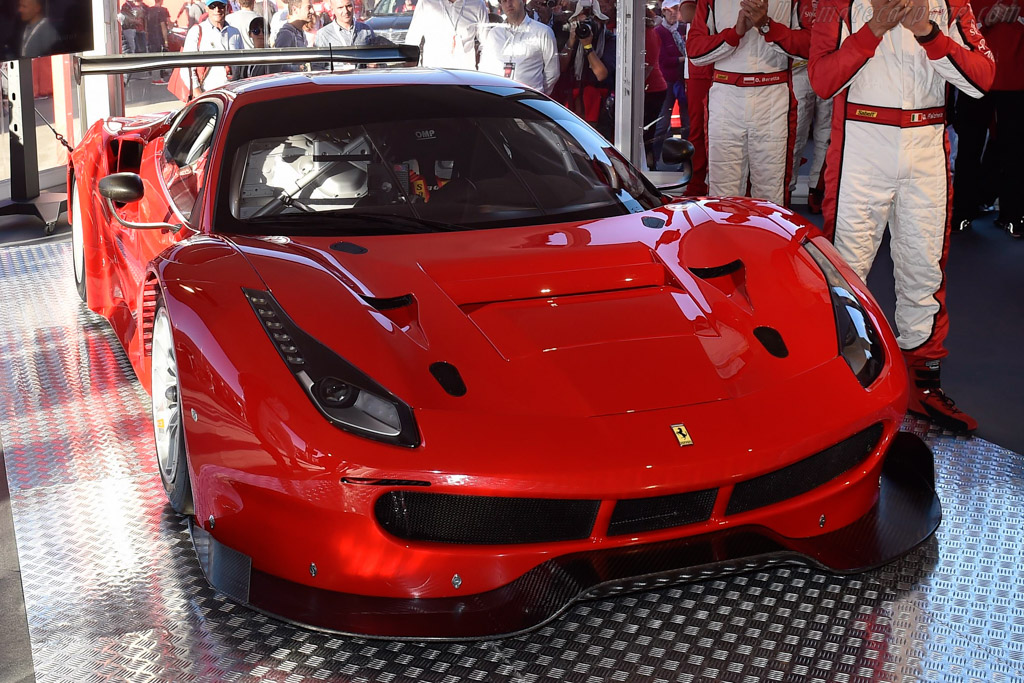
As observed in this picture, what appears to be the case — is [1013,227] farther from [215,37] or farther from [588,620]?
[215,37]

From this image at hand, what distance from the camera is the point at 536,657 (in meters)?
2.09

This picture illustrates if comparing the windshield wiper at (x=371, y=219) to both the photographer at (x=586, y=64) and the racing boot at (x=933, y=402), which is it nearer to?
the racing boot at (x=933, y=402)

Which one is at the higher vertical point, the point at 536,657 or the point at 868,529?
the point at 868,529

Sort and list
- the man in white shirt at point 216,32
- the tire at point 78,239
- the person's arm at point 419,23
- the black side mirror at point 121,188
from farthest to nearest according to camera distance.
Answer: the man in white shirt at point 216,32 → the person's arm at point 419,23 → the tire at point 78,239 → the black side mirror at point 121,188

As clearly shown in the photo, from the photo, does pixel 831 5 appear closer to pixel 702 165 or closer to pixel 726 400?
pixel 726 400

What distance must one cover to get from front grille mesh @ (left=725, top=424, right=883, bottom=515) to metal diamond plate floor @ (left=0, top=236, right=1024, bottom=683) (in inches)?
7.3

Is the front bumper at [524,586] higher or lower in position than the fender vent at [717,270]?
lower

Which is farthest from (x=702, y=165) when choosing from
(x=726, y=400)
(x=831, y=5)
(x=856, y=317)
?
(x=726, y=400)

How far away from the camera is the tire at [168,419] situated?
2471mm

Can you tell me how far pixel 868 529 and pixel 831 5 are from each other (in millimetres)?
2049

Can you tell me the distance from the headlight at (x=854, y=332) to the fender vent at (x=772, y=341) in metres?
0.14

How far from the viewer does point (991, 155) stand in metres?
6.53

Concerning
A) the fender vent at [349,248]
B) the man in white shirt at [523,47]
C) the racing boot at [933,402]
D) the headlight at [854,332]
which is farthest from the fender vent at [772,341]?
the man in white shirt at [523,47]

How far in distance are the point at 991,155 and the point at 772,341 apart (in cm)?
501
